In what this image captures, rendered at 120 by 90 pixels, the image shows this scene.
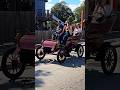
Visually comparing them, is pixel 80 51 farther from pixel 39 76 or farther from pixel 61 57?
pixel 39 76

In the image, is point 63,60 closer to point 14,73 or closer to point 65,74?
point 65,74

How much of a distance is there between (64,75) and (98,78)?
9.4 inches

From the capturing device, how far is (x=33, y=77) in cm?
301

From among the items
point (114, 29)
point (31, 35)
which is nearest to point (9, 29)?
point (31, 35)

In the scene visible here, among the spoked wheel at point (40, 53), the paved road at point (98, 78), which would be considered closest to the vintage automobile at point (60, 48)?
the spoked wheel at point (40, 53)

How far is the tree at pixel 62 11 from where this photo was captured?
9.78 feet

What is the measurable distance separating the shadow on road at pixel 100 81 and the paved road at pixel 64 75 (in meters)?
0.04

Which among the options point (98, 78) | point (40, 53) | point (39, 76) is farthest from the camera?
point (98, 78)

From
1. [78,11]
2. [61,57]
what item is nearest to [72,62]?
[61,57]

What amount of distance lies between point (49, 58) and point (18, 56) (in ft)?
0.78

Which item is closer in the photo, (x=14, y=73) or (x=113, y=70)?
(x=14, y=73)

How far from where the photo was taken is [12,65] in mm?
2990

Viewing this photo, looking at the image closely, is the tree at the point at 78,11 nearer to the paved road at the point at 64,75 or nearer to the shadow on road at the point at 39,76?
the paved road at the point at 64,75

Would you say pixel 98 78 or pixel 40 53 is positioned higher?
pixel 40 53
